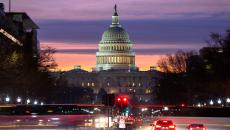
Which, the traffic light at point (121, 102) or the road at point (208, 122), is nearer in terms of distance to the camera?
the traffic light at point (121, 102)

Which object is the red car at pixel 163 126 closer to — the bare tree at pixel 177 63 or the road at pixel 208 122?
the road at pixel 208 122

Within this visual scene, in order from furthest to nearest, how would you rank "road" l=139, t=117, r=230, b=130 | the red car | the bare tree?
the bare tree, "road" l=139, t=117, r=230, b=130, the red car

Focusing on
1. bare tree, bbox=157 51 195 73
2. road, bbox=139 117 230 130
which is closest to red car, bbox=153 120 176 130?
road, bbox=139 117 230 130

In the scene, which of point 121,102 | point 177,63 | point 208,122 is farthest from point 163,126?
point 177,63

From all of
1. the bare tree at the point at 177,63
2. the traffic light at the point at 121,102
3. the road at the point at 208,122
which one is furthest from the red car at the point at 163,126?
the bare tree at the point at 177,63

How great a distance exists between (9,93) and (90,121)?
49664 mm

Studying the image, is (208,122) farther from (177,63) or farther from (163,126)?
(177,63)

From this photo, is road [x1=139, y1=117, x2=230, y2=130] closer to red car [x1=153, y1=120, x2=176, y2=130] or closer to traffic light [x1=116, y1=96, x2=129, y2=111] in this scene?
red car [x1=153, y1=120, x2=176, y2=130]

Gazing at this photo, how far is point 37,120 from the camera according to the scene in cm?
8288

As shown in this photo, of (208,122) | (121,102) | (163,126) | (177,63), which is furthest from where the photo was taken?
(177,63)

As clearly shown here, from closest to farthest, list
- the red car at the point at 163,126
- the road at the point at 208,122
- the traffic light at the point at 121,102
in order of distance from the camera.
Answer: the traffic light at the point at 121,102
the red car at the point at 163,126
the road at the point at 208,122

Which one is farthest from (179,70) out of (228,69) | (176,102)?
(228,69)

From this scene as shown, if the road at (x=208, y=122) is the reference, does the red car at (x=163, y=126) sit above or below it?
below

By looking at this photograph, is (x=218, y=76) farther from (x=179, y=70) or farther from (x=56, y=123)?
(x=179, y=70)
